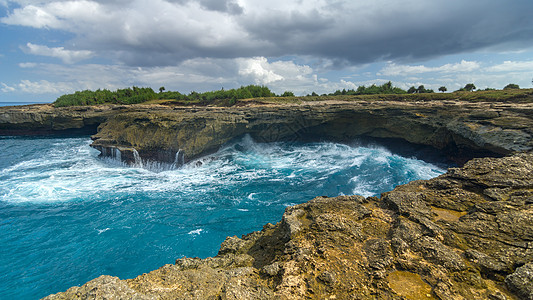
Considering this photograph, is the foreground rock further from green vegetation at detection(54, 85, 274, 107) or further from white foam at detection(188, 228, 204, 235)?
green vegetation at detection(54, 85, 274, 107)

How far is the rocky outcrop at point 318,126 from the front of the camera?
1655cm

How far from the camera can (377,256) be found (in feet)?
13.2

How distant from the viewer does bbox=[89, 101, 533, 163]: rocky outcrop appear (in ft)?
54.3

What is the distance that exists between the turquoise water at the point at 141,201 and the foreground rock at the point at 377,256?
566 cm

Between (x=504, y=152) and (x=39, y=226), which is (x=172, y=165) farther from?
(x=504, y=152)

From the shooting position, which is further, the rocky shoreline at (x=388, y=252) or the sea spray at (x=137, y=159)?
the sea spray at (x=137, y=159)

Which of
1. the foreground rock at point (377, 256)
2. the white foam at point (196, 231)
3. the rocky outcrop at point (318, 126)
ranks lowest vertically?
the white foam at point (196, 231)

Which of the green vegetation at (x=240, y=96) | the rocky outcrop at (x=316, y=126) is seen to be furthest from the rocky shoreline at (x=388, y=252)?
the green vegetation at (x=240, y=96)

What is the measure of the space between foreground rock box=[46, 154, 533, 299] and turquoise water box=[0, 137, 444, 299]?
5663 mm

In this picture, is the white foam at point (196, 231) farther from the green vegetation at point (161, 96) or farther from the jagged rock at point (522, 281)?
the green vegetation at point (161, 96)

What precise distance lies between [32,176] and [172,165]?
10354 mm

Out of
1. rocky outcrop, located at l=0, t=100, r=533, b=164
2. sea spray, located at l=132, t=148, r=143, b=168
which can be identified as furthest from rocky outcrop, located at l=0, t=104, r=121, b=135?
sea spray, located at l=132, t=148, r=143, b=168

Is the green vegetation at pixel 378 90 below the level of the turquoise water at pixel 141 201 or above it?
above

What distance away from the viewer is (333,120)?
966 inches
